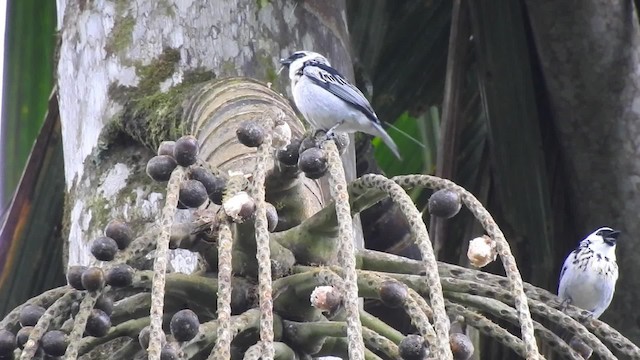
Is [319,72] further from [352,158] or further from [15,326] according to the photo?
[15,326]

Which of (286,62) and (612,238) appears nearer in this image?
(286,62)

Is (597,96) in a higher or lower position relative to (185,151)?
higher

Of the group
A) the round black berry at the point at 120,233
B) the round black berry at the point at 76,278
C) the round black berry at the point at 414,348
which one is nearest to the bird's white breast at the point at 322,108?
the round black berry at the point at 120,233

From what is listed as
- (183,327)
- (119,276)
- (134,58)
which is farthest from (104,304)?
(134,58)

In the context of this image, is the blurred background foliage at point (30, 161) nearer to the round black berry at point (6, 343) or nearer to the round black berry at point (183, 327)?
the round black berry at point (6, 343)

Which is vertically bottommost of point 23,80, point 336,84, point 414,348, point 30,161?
point 414,348

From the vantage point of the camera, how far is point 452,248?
3.59 m

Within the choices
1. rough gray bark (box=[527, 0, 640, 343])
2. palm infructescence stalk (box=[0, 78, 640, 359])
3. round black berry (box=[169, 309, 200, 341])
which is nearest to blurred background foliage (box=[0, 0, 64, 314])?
palm infructescence stalk (box=[0, 78, 640, 359])

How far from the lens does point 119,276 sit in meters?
1.71

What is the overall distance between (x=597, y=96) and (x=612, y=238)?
396 mm

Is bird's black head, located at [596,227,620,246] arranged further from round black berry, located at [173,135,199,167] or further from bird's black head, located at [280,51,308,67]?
round black berry, located at [173,135,199,167]

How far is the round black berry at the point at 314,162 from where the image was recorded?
5.62 ft

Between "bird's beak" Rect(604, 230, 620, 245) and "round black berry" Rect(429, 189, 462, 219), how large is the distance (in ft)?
6.13

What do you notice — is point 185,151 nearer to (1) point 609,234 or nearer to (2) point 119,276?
(2) point 119,276
